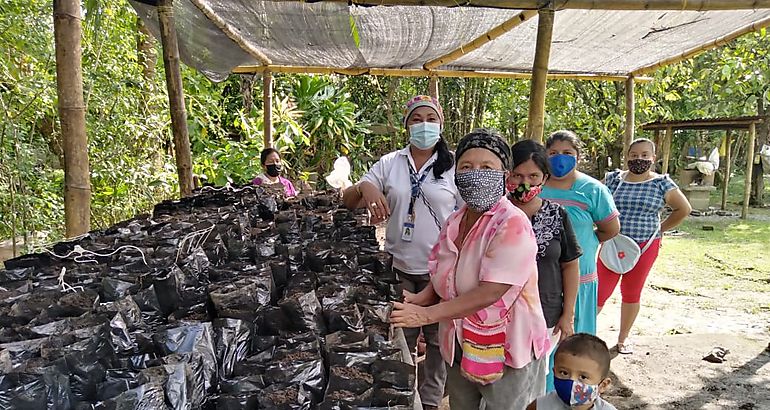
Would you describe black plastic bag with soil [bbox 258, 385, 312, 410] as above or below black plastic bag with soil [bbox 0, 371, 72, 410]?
below

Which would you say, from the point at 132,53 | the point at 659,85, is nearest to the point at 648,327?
the point at 132,53

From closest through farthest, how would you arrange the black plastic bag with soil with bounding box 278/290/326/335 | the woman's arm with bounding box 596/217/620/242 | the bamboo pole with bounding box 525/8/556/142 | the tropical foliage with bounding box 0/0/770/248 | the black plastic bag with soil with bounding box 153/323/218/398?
1. the black plastic bag with soil with bounding box 153/323/218/398
2. the black plastic bag with soil with bounding box 278/290/326/335
3. the woman's arm with bounding box 596/217/620/242
4. the bamboo pole with bounding box 525/8/556/142
5. the tropical foliage with bounding box 0/0/770/248

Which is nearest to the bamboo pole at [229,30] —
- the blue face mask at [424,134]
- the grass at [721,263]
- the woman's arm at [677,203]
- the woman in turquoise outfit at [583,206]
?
the blue face mask at [424,134]

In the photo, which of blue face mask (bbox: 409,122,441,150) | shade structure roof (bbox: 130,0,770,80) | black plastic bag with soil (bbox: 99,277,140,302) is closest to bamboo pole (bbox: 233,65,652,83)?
shade structure roof (bbox: 130,0,770,80)

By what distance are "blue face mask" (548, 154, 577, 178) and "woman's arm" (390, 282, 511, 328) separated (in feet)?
4.28

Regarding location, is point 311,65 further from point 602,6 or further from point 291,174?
point 291,174

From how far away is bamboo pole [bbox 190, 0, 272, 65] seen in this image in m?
3.57

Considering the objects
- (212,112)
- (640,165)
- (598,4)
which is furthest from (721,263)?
(212,112)

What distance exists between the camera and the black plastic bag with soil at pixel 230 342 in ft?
4.07

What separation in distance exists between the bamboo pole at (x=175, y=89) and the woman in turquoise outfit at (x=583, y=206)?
232 centimetres

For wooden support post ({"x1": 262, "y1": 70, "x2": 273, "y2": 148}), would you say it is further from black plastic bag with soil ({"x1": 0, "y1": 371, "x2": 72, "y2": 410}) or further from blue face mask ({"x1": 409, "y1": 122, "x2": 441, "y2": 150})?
black plastic bag with soil ({"x1": 0, "y1": 371, "x2": 72, "y2": 410})

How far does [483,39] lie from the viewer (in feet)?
14.1

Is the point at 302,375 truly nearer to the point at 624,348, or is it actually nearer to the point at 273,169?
the point at 624,348

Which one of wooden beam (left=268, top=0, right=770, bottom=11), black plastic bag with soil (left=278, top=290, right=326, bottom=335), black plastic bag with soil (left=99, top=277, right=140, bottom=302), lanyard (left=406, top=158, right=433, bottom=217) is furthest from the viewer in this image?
wooden beam (left=268, top=0, right=770, bottom=11)
